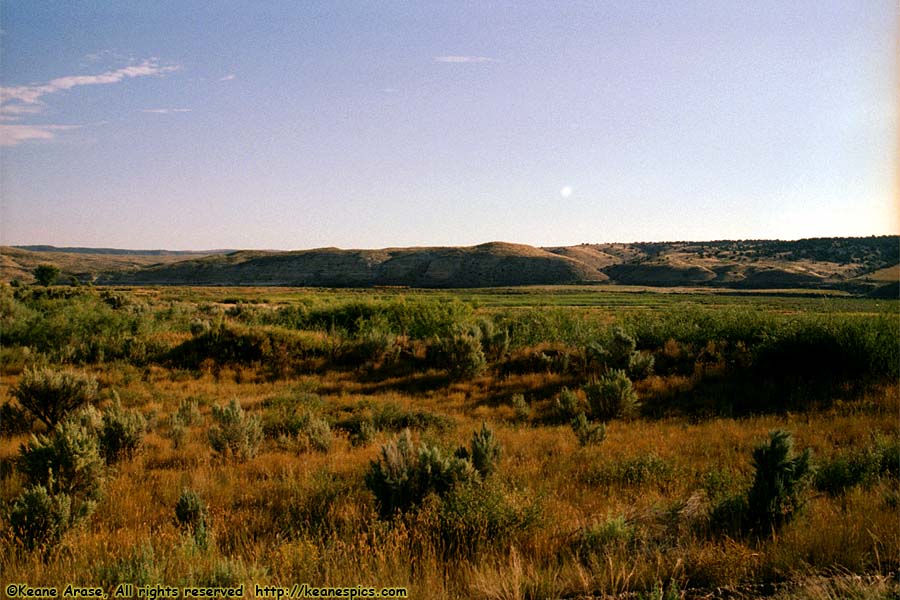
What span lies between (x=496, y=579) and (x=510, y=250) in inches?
4800

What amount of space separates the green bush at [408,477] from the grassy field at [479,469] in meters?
0.02

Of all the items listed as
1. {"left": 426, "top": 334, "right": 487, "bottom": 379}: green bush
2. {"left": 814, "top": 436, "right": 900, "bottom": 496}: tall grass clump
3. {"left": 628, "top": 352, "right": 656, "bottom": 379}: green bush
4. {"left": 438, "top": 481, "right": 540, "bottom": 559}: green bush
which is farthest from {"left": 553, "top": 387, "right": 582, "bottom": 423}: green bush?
{"left": 438, "top": 481, "right": 540, "bottom": 559}: green bush

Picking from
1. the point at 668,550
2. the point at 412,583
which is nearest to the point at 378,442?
the point at 412,583

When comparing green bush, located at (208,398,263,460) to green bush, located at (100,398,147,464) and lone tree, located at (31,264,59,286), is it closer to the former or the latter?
green bush, located at (100,398,147,464)

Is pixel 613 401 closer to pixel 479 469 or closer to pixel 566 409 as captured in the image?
pixel 566 409

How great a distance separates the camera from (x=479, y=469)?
5.61 meters

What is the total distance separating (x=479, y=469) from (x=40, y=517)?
413cm

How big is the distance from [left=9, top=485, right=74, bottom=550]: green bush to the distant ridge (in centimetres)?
9076

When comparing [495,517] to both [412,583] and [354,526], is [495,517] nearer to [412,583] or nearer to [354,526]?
[412,583]

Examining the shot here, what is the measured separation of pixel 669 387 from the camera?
37.5 feet

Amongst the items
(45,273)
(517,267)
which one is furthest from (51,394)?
(517,267)

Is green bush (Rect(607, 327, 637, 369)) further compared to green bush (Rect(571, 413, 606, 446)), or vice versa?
green bush (Rect(607, 327, 637, 369))

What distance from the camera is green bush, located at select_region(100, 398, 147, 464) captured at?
689cm

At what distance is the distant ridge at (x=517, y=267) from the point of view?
284 ft
